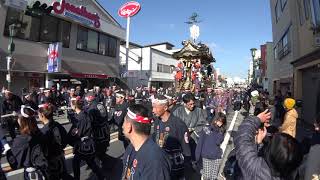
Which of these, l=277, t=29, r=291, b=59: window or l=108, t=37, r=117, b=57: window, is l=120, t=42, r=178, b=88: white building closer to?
l=108, t=37, r=117, b=57: window

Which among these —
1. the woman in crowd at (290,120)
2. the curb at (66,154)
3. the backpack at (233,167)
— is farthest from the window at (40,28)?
the backpack at (233,167)

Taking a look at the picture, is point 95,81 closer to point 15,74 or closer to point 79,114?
point 15,74

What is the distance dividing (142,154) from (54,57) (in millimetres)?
21622

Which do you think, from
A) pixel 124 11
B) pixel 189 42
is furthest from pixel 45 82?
pixel 124 11

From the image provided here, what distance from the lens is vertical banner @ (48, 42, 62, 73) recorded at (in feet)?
75.6

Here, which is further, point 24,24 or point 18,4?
point 24,24

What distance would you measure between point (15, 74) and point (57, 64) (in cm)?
282

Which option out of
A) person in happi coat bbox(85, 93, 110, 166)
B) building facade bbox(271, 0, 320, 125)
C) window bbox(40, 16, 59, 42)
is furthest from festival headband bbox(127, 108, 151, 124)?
window bbox(40, 16, 59, 42)

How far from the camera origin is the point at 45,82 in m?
23.7

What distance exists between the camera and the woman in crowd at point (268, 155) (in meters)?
2.59

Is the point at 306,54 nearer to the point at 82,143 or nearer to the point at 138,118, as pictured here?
the point at 82,143

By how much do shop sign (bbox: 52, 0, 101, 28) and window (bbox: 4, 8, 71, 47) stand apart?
84 centimetres

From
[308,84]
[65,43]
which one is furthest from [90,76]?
[308,84]

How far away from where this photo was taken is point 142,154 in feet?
9.53
